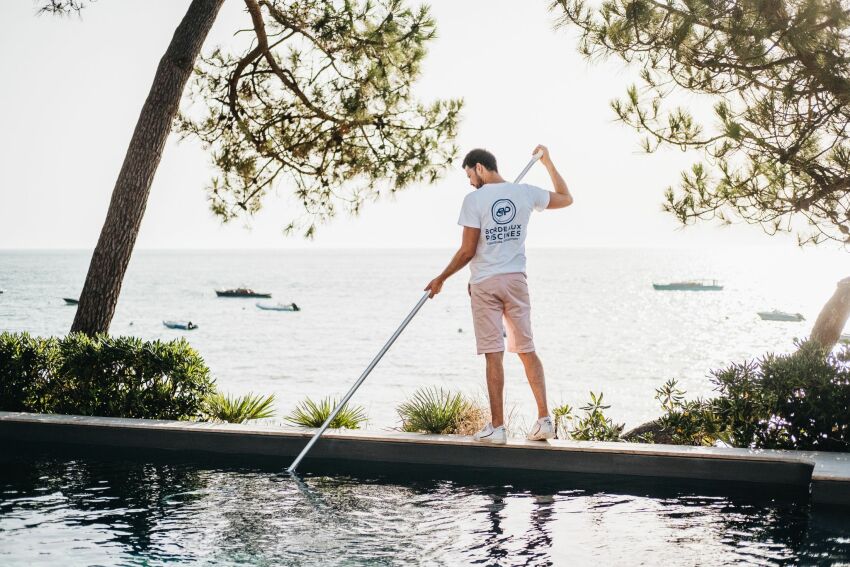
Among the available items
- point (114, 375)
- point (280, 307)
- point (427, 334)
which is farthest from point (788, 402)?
point (280, 307)

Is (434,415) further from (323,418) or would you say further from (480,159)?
(480,159)

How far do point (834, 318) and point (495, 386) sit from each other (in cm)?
405

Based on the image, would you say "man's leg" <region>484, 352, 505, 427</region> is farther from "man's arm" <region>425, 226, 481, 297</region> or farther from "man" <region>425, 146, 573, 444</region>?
"man's arm" <region>425, 226, 481, 297</region>

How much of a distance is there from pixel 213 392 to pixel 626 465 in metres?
3.21

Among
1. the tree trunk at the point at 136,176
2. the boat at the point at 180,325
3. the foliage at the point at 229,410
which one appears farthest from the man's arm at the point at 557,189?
the boat at the point at 180,325

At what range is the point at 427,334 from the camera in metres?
45.0

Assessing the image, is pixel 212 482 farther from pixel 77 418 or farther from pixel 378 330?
pixel 378 330

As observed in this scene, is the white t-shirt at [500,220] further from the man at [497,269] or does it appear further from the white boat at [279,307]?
the white boat at [279,307]

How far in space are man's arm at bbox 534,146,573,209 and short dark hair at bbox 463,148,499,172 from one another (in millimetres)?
373

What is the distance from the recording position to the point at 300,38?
30.6 feet

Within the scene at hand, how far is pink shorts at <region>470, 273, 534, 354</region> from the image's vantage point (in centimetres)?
523

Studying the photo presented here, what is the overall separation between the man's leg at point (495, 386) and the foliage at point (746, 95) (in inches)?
90.8

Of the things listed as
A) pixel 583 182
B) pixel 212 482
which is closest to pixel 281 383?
pixel 212 482

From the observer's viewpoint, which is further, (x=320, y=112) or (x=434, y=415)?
(x=320, y=112)
